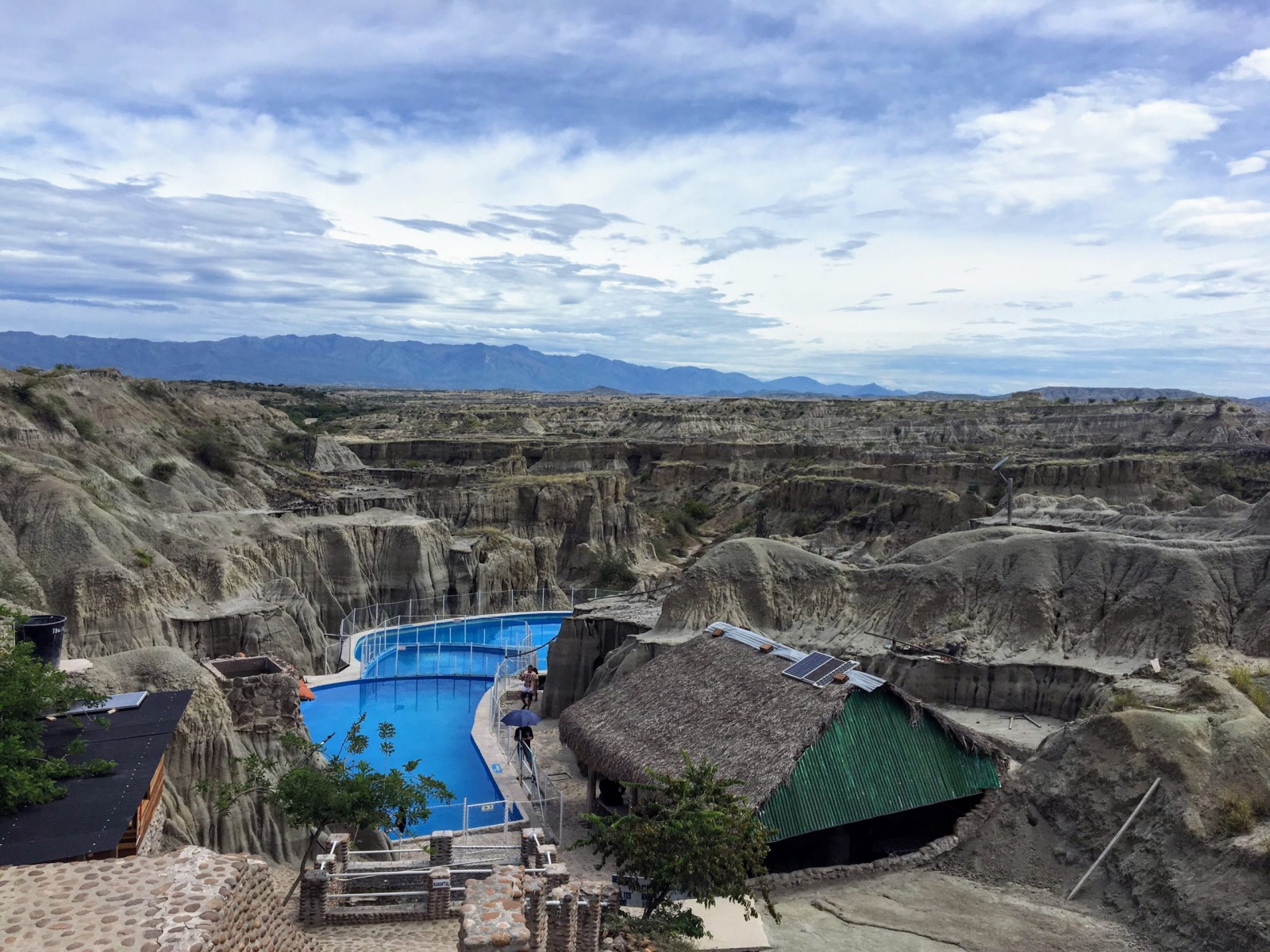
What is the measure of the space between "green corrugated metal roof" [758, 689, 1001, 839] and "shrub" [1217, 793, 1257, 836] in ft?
16.2

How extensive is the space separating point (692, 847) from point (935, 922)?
4947 mm

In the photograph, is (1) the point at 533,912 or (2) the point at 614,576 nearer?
(1) the point at 533,912

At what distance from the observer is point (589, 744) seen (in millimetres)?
21234

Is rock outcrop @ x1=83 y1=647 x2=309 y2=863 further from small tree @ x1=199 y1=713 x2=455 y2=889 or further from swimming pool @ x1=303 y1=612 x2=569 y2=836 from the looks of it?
swimming pool @ x1=303 y1=612 x2=569 y2=836

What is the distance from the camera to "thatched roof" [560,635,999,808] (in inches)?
723

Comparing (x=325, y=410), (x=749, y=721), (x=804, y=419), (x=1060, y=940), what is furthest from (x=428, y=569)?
(x=325, y=410)

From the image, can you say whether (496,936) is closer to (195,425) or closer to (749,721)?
(749,721)

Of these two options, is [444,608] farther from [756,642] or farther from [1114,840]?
[1114,840]

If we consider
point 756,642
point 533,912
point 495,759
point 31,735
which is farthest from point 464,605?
point 533,912

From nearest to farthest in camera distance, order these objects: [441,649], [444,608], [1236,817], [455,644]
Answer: [1236,817], [455,644], [441,649], [444,608]

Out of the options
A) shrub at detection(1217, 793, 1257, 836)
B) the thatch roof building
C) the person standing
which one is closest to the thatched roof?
the thatch roof building

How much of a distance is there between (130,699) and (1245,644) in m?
27.6

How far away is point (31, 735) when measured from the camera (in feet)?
46.1

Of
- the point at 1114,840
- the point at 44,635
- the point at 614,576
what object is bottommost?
the point at 614,576
